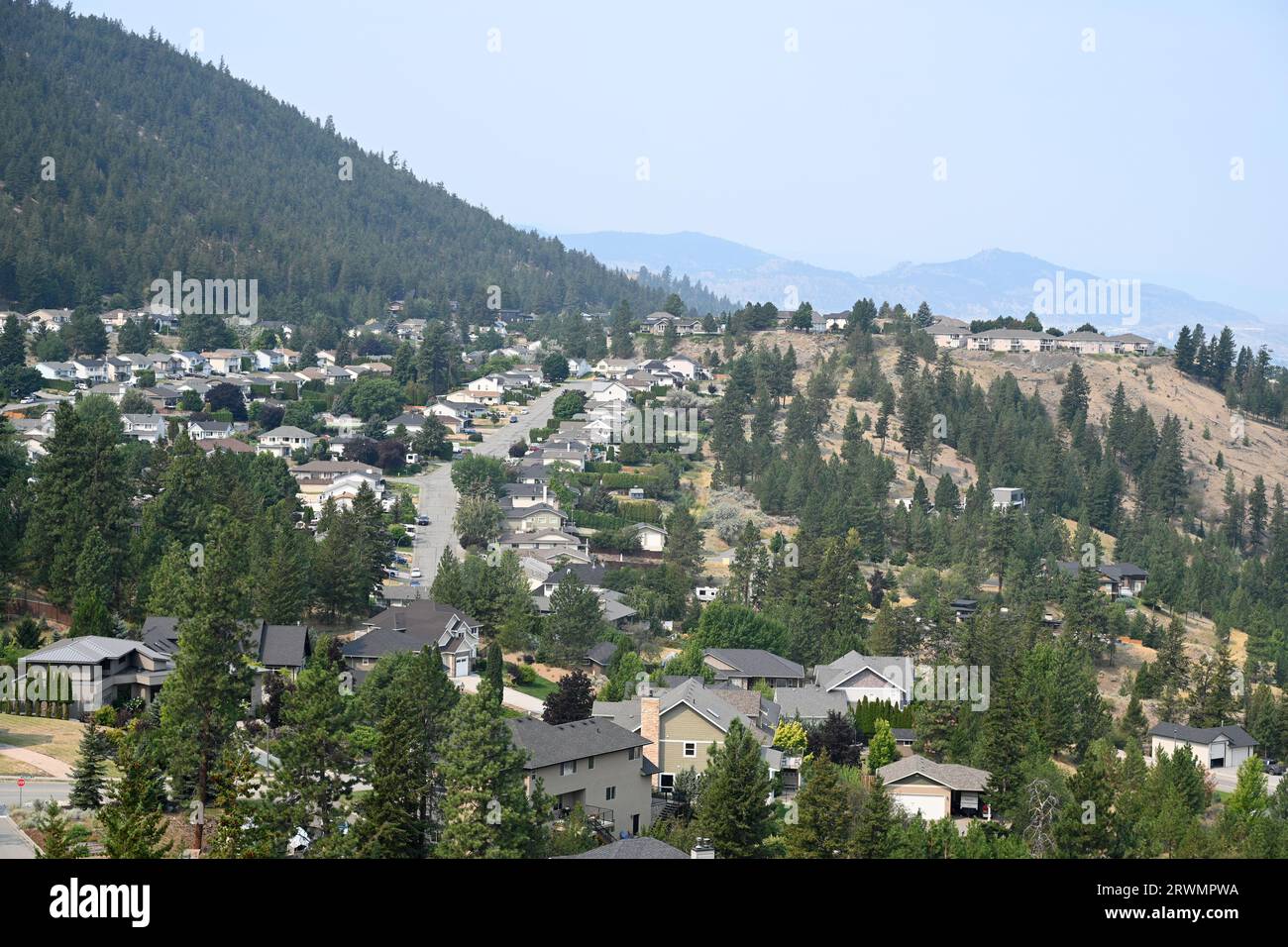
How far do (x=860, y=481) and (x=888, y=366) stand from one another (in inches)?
1208

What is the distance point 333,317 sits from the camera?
116 metres

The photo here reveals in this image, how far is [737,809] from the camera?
2269cm

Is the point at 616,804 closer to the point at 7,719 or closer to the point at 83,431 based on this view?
the point at 7,719

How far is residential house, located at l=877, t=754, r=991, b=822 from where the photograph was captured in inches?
1181

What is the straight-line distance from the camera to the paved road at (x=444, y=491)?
5241cm

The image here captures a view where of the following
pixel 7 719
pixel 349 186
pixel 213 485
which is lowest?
pixel 7 719

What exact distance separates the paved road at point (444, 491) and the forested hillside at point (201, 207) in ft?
127

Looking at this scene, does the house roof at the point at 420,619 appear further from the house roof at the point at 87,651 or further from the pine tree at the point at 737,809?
the pine tree at the point at 737,809

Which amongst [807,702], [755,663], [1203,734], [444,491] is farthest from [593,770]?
[444,491]

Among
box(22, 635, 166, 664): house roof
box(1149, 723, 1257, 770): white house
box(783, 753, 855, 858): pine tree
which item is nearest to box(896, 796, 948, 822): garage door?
box(783, 753, 855, 858): pine tree

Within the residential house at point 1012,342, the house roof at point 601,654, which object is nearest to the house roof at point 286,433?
the house roof at point 601,654

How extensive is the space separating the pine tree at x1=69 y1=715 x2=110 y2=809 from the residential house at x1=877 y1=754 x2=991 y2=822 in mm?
16364

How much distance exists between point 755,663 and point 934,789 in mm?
11461

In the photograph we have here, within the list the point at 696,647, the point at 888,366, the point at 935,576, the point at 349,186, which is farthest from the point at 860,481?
the point at 349,186
